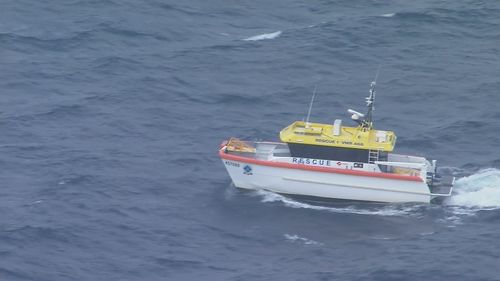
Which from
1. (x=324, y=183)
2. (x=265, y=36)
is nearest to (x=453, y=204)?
(x=324, y=183)

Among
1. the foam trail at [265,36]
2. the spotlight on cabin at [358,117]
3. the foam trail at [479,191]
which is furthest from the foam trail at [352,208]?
the foam trail at [265,36]

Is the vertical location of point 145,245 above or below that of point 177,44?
below

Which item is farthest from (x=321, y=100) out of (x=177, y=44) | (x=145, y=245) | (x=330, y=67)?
(x=145, y=245)

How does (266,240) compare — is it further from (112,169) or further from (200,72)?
(200,72)

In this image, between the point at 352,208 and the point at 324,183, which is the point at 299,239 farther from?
the point at 324,183

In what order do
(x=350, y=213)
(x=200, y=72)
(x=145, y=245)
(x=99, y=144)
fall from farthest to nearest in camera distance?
(x=200, y=72) → (x=99, y=144) → (x=350, y=213) → (x=145, y=245)

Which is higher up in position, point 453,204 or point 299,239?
point 453,204

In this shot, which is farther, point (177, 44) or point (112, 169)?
point (177, 44)

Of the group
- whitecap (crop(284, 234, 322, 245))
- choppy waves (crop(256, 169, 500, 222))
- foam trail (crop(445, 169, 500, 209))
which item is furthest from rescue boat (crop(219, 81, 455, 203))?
whitecap (crop(284, 234, 322, 245))
